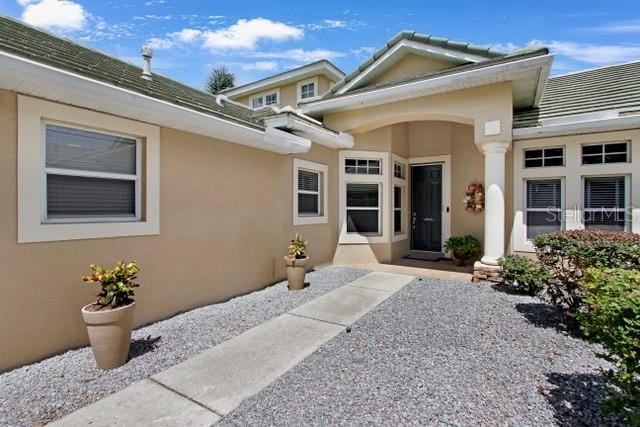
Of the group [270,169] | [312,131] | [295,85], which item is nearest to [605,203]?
[312,131]

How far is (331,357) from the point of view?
370 centimetres

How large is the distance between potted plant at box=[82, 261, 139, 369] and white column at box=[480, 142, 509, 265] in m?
6.95

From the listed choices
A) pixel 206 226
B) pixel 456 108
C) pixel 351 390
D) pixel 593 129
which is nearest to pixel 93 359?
pixel 206 226

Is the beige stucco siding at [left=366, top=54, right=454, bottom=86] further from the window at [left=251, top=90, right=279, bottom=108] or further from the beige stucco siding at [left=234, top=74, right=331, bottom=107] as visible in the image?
the window at [left=251, top=90, right=279, bottom=108]

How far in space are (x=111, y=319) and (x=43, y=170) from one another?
6.68 ft

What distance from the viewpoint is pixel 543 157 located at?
7.54 metres

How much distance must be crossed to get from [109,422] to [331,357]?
7.30 ft

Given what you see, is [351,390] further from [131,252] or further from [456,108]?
[456,108]

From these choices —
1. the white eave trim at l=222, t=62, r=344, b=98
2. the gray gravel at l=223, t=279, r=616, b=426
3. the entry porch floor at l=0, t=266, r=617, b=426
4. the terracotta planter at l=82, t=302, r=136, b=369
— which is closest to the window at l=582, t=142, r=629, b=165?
the entry porch floor at l=0, t=266, r=617, b=426

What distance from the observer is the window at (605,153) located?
6746 millimetres

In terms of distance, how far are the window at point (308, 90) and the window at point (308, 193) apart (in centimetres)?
745

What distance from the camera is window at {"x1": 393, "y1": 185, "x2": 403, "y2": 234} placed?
9.62 m

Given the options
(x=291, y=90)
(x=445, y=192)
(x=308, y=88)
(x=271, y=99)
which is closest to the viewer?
(x=445, y=192)

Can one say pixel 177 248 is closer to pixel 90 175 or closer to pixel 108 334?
pixel 90 175
